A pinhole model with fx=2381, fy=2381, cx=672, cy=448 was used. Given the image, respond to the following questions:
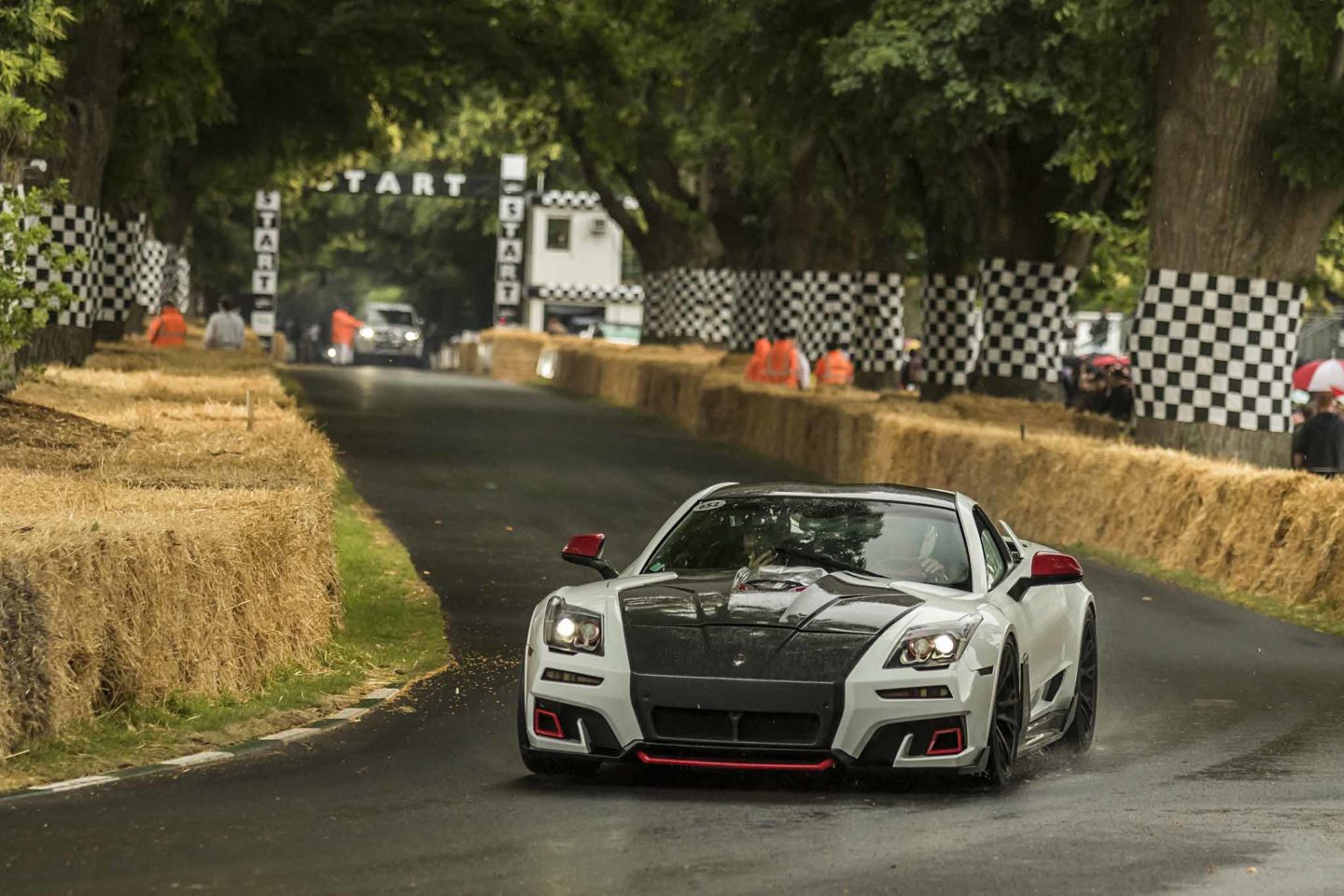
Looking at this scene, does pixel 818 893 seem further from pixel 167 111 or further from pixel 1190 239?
pixel 167 111

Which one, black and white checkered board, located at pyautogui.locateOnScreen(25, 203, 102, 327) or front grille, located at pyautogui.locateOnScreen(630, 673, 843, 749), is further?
black and white checkered board, located at pyautogui.locateOnScreen(25, 203, 102, 327)

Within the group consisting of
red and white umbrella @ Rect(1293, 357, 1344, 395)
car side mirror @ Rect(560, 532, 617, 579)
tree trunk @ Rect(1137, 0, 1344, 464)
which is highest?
tree trunk @ Rect(1137, 0, 1344, 464)

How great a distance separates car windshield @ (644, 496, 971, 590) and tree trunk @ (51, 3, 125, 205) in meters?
18.3

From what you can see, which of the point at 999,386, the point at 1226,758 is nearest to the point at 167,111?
the point at 999,386

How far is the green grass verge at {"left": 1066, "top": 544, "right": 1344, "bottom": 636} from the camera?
694 inches

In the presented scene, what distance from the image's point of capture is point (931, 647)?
9.46 metres

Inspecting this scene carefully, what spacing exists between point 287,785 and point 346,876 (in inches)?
79.1

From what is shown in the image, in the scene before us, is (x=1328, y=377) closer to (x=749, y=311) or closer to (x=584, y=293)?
(x=749, y=311)

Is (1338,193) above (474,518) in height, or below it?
above

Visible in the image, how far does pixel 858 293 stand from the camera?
1772 inches

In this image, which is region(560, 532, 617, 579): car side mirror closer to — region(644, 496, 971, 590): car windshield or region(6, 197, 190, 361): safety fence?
region(644, 496, 971, 590): car windshield

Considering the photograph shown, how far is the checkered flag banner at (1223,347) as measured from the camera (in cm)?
2394

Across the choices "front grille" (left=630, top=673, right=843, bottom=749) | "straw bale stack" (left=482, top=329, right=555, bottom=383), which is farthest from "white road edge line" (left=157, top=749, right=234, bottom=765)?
"straw bale stack" (left=482, top=329, right=555, bottom=383)

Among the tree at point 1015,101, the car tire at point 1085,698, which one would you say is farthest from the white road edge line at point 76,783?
the tree at point 1015,101
